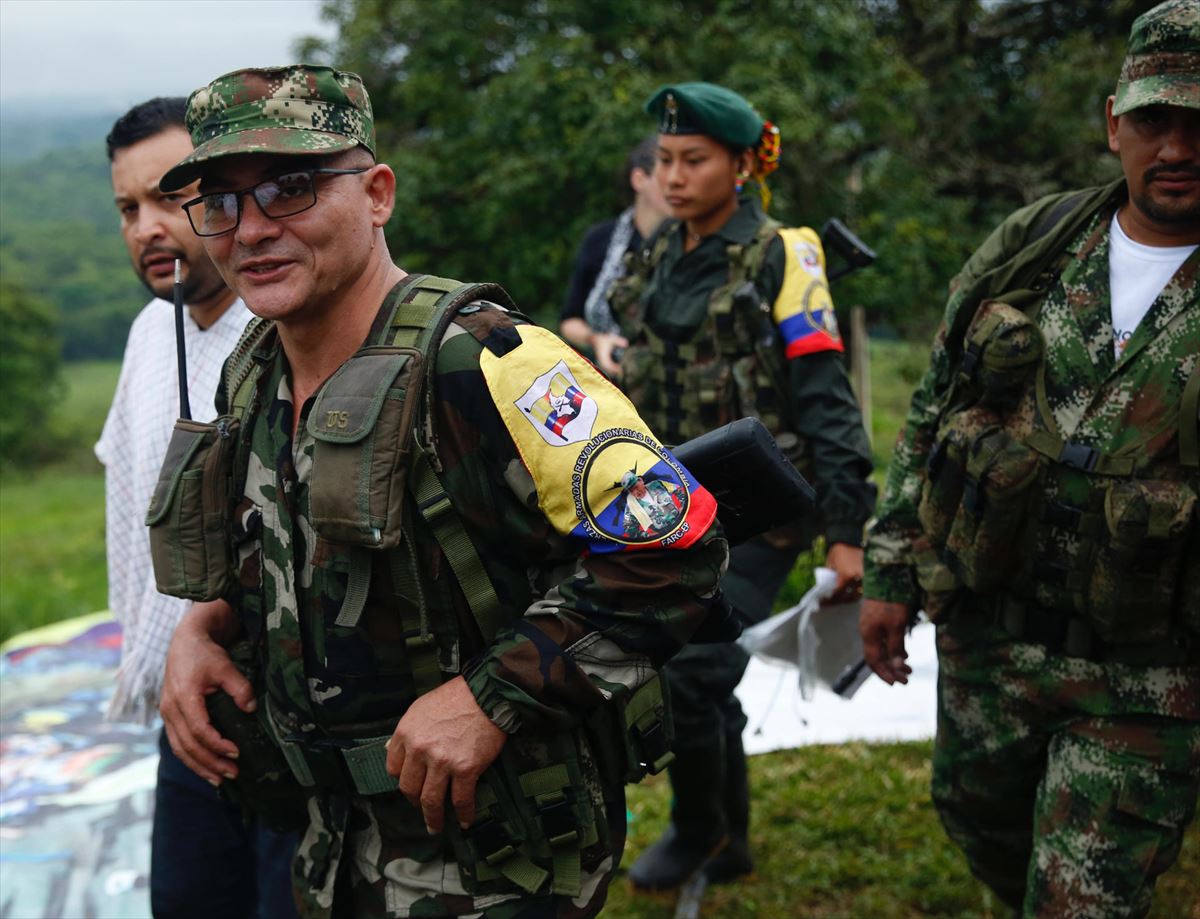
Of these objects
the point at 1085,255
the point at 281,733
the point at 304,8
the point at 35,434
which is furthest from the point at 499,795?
the point at 35,434

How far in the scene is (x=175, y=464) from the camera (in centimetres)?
244

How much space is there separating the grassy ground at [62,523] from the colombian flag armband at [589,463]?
19.1 ft

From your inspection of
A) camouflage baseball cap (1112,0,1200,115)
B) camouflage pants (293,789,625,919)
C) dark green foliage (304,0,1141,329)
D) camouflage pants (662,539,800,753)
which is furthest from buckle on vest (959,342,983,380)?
dark green foliage (304,0,1141,329)

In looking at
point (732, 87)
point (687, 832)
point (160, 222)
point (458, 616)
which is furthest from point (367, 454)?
point (732, 87)

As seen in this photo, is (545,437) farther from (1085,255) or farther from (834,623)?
(834,623)

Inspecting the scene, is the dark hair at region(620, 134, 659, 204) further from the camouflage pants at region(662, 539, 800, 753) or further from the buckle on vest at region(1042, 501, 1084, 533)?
the buckle on vest at region(1042, 501, 1084, 533)

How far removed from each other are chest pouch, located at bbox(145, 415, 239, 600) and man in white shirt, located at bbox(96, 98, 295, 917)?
68cm

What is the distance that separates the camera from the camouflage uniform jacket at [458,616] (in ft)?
6.82

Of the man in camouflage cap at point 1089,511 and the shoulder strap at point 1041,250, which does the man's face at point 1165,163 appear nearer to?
the man in camouflage cap at point 1089,511

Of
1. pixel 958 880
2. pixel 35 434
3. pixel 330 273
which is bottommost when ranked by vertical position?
pixel 35 434

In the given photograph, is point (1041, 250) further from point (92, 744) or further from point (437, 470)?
point (92, 744)

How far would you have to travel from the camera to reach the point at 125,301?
1524 centimetres

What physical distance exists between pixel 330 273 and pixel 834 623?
8.96 ft

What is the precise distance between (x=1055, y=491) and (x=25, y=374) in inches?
543
